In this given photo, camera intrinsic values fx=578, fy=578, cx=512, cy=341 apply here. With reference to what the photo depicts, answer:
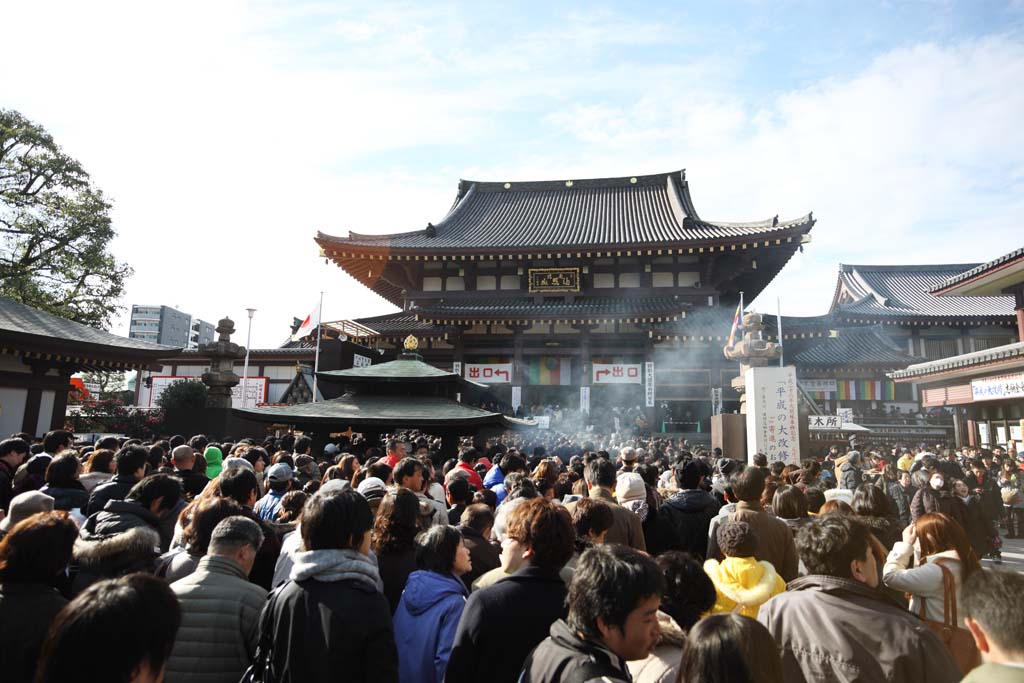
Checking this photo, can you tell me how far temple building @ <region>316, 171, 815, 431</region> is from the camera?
21.9m

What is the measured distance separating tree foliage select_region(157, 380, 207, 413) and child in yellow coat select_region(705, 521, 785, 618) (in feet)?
60.8

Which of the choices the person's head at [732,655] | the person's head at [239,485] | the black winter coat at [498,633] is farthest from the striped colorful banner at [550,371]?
the person's head at [732,655]

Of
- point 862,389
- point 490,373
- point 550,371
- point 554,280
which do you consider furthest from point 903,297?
point 490,373

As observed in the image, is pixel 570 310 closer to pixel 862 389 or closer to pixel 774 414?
pixel 774 414

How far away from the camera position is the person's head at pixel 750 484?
170 inches

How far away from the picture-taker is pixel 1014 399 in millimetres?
15664

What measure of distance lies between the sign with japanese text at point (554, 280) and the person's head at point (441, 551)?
69.7 feet

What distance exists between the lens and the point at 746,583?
3088 millimetres

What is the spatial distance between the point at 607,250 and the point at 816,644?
21.0 metres

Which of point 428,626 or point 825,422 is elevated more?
point 825,422

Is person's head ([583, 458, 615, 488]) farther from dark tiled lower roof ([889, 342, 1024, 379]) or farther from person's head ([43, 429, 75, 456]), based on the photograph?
dark tiled lower roof ([889, 342, 1024, 379])

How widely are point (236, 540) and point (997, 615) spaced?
300 cm

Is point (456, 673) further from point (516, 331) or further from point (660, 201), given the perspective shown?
point (660, 201)

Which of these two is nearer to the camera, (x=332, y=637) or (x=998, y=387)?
(x=332, y=637)
